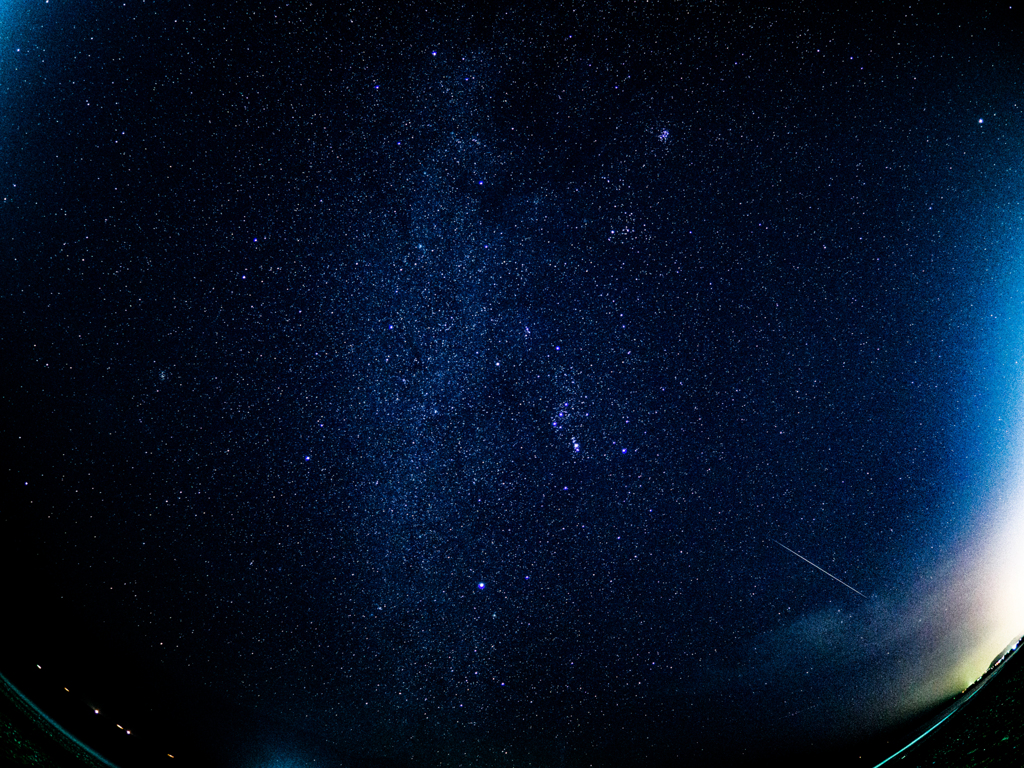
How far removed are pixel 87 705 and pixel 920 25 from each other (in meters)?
1.43

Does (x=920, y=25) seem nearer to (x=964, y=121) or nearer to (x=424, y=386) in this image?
(x=964, y=121)

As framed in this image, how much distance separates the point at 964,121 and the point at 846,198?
0.19m

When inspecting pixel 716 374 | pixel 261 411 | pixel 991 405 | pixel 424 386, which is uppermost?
pixel 991 405

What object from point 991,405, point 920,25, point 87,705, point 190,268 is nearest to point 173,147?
point 190,268

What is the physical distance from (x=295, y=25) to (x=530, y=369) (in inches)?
20.6

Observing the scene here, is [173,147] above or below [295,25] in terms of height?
below

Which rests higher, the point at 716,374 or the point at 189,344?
the point at 716,374

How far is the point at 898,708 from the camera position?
704 millimetres

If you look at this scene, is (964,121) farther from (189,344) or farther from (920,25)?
(189,344)

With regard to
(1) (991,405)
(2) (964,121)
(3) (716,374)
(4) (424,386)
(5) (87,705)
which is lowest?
(5) (87,705)

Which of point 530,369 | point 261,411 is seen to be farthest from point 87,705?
point 530,369

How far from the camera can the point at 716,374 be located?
0.67 metres

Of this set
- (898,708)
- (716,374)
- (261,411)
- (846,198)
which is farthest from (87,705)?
(846,198)

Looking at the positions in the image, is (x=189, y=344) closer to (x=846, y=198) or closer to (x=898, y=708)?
(x=846, y=198)
